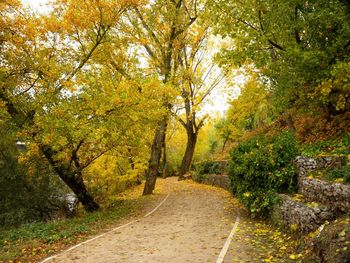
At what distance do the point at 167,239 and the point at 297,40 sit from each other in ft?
24.8

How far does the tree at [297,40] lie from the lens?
9.03 m

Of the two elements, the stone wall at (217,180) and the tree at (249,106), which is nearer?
the stone wall at (217,180)

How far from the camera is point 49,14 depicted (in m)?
13.0

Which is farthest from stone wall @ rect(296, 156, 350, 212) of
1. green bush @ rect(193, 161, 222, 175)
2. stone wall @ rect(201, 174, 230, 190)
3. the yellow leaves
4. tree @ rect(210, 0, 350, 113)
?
green bush @ rect(193, 161, 222, 175)

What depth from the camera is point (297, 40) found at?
10.8 meters

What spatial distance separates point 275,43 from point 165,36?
869cm

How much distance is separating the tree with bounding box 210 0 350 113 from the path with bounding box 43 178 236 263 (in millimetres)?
5144

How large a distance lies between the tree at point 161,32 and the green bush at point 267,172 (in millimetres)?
6432

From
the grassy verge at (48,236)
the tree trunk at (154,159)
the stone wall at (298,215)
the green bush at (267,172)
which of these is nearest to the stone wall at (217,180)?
the tree trunk at (154,159)

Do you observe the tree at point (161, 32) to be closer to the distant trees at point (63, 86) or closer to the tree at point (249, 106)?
the distant trees at point (63, 86)

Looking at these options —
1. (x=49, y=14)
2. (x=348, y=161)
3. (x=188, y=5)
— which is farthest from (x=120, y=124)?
(x=188, y=5)

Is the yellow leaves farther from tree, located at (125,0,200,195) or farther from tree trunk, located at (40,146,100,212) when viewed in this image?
tree, located at (125,0,200,195)

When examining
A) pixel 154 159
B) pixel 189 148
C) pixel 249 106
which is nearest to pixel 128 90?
pixel 154 159

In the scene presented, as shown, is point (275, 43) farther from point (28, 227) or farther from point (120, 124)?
point (28, 227)
